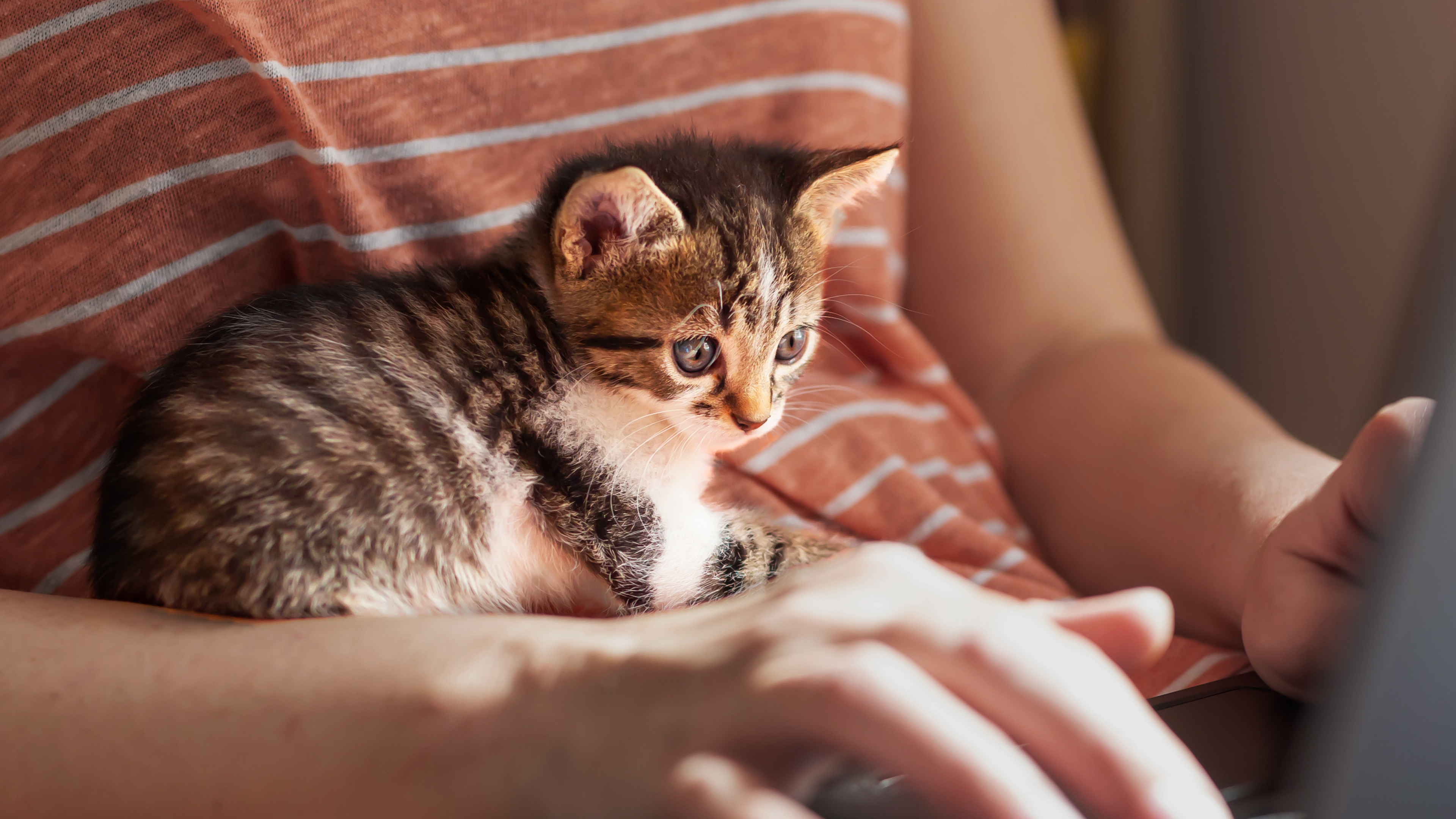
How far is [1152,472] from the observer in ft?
2.71

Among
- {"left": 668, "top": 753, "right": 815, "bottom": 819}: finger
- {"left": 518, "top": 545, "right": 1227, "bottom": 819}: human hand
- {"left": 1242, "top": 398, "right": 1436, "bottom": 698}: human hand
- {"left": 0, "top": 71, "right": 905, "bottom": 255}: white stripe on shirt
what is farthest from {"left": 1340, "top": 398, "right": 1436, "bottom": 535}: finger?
{"left": 0, "top": 71, "right": 905, "bottom": 255}: white stripe on shirt

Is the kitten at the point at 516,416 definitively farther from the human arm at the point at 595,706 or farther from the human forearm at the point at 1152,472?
the human forearm at the point at 1152,472

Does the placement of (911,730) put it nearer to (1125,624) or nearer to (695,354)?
(1125,624)

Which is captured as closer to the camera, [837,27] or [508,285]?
[508,285]

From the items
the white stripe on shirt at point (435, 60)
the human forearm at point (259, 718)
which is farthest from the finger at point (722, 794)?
the white stripe on shirt at point (435, 60)

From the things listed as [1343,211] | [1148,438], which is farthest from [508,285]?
[1343,211]

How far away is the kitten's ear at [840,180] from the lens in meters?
0.69

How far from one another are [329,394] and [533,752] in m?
0.26

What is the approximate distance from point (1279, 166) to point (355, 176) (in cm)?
156

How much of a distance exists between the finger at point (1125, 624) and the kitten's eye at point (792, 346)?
13.0 inches

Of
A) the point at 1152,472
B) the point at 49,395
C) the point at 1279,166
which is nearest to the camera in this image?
the point at 49,395

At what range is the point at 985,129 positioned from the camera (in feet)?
3.54

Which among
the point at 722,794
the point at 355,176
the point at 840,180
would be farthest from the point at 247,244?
the point at 722,794

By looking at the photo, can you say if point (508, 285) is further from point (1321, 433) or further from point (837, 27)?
point (1321, 433)
